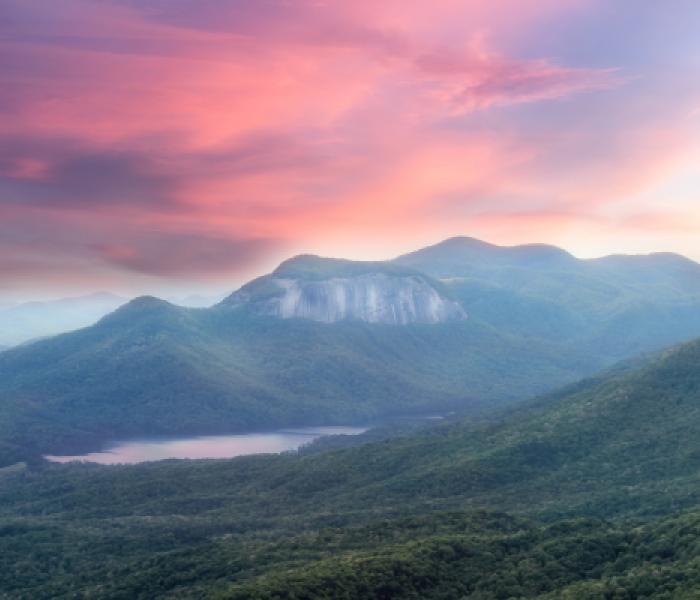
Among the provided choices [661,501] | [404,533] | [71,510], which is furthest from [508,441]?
[71,510]

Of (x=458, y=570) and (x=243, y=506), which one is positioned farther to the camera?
(x=243, y=506)

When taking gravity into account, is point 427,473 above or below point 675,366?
below

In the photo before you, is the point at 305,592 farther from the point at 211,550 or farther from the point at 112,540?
the point at 112,540

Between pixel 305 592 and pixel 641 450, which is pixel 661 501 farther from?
pixel 305 592

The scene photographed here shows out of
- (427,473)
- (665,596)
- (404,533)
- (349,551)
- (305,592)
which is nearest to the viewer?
(665,596)

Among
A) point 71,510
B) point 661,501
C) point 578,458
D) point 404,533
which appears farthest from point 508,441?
point 71,510

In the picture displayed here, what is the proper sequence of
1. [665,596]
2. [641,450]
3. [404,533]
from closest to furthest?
[665,596] < [404,533] < [641,450]
